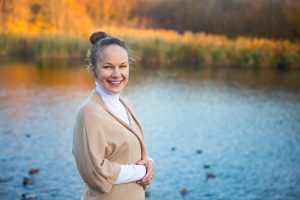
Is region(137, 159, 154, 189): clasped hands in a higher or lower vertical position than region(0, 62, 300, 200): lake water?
higher

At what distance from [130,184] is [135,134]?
9.5 inches

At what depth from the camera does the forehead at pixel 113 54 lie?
1963mm

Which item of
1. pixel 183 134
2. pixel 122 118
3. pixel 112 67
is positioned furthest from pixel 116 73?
pixel 183 134

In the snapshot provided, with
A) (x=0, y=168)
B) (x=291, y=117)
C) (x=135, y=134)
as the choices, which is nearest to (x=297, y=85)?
(x=291, y=117)

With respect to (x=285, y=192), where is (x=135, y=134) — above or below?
above

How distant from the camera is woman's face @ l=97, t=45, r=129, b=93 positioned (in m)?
1.97

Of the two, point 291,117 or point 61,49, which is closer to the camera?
point 291,117

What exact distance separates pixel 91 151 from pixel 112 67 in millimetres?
405

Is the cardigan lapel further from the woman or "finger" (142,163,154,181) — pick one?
"finger" (142,163,154,181)

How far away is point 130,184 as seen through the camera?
2037 mm

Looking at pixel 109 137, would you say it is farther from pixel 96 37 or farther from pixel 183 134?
pixel 183 134

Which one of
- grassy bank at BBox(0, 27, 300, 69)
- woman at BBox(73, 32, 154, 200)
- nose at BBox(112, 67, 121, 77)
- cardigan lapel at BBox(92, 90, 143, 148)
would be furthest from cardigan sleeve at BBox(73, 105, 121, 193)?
grassy bank at BBox(0, 27, 300, 69)

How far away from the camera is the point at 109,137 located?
1.91 meters

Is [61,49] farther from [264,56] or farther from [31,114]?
[31,114]
